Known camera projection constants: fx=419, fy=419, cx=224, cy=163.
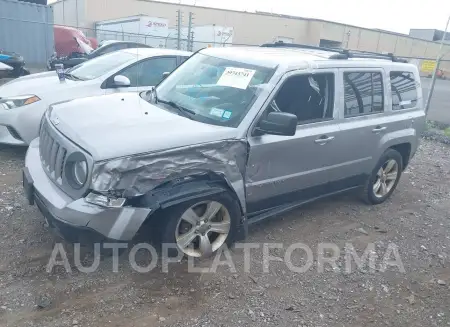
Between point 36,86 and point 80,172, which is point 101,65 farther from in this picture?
point 80,172

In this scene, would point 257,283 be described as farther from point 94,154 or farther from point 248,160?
point 94,154

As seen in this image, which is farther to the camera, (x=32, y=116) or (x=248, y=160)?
(x=32, y=116)

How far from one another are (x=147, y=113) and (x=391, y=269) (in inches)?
105

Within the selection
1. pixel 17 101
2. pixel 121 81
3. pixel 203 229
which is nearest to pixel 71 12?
pixel 121 81

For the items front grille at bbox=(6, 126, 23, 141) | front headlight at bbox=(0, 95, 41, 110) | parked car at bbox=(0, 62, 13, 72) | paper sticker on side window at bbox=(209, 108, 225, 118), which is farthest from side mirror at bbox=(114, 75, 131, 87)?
parked car at bbox=(0, 62, 13, 72)

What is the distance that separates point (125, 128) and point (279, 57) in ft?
5.59

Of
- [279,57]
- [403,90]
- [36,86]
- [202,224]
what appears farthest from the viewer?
[36,86]

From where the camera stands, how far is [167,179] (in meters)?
3.20

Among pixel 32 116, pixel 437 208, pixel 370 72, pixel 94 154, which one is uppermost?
pixel 370 72

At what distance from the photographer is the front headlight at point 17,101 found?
5340 mm

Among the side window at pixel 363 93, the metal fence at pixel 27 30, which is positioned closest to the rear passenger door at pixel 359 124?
the side window at pixel 363 93

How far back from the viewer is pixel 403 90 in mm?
5082

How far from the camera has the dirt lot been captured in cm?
299

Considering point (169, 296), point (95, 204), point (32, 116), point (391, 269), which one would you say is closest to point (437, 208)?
point (391, 269)
